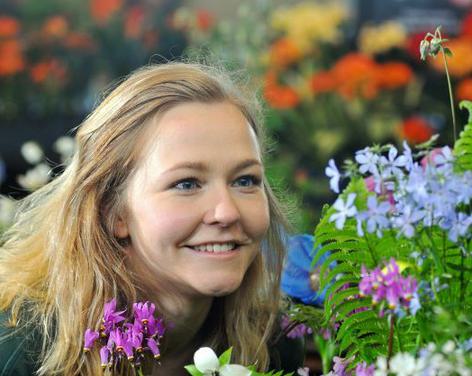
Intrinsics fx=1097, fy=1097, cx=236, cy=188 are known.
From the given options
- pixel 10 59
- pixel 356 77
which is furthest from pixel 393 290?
pixel 10 59

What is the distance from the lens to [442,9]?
491 cm

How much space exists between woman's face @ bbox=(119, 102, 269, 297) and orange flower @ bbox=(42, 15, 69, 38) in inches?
118

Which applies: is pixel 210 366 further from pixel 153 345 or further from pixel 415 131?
pixel 415 131

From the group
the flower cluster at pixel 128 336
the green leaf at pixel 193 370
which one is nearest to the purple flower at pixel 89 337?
the flower cluster at pixel 128 336

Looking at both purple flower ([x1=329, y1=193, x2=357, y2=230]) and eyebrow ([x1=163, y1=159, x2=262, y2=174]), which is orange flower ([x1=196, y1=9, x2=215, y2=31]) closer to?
eyebrow ([x1=163, y1=159, x2=262, y2=174])

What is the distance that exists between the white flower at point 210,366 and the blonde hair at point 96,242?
1.51 feet

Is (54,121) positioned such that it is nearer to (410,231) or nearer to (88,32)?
(88,32)

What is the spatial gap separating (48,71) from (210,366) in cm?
348

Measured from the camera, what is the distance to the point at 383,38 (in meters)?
4.65

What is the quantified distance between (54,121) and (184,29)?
0.74 metres

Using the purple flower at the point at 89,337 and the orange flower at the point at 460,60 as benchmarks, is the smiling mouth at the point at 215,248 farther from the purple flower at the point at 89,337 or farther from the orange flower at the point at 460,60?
the orange flower at the point at 460,60

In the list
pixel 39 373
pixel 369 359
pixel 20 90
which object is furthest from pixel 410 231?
pixel 20 90

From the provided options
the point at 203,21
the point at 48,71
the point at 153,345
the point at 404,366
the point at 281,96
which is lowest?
the point at 404,366

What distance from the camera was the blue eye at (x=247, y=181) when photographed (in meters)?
1.86
